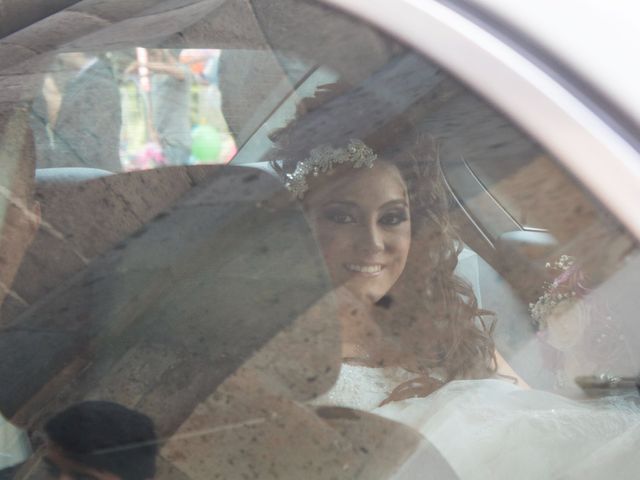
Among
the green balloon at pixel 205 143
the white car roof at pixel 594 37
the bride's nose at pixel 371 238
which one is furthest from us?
the green balloon at pixel 205 143

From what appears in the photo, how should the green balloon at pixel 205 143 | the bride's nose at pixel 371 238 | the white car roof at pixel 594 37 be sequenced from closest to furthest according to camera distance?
the white car roof at pixel 594 37
the bride's nose at pixel 371 238
the green balloon at pixel 205 143

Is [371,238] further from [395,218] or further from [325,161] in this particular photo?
[325,161]

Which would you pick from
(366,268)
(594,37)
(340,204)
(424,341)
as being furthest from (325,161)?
(594,37)

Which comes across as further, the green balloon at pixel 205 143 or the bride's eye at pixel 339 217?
the green balloon at pixel 205 143

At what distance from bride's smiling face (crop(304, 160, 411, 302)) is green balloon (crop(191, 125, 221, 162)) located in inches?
8.6

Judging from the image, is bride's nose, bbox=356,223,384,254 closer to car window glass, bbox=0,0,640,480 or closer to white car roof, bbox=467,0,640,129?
car window glass, bbox=0,0,640,480

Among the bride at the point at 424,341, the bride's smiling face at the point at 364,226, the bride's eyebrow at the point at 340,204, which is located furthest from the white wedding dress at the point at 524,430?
the bride's eyebrow at the point at 340,204

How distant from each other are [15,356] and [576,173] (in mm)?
936

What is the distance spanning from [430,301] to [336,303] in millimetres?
145

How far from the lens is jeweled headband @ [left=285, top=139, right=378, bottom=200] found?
1.25 metres

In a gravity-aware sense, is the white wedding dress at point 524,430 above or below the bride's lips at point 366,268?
below

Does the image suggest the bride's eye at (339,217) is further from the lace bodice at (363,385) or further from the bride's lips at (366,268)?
the lace bodice at (363,385)

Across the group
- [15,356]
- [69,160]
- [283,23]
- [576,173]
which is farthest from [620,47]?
[15,356]

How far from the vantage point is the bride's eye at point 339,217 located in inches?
48.3
